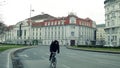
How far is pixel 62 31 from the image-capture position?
6043 inches

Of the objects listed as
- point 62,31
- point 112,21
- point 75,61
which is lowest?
point 75,61

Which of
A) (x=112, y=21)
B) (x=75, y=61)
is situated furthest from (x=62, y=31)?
(x=75, y=61)

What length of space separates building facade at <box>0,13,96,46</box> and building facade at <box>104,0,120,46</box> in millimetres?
23767

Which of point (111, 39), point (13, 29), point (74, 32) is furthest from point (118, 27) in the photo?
point (13, 29)

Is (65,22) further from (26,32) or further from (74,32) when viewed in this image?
(26,32)

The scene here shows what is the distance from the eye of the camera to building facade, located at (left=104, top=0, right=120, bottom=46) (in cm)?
11306

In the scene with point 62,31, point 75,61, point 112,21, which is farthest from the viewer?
point 62,31

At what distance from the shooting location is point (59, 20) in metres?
157

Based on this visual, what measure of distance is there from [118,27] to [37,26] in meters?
70.5

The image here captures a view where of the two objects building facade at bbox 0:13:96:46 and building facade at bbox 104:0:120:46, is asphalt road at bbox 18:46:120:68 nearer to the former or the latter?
building facade at bbox 104:0:120:46

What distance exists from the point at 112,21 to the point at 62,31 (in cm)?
4088

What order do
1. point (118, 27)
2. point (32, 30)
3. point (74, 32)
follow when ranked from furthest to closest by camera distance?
point (32, 30) < point (74, 32) < point (118, 27)

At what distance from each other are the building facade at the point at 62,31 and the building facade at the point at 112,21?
23.8 m

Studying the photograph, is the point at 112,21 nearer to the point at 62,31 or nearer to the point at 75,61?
the point at 62,31
